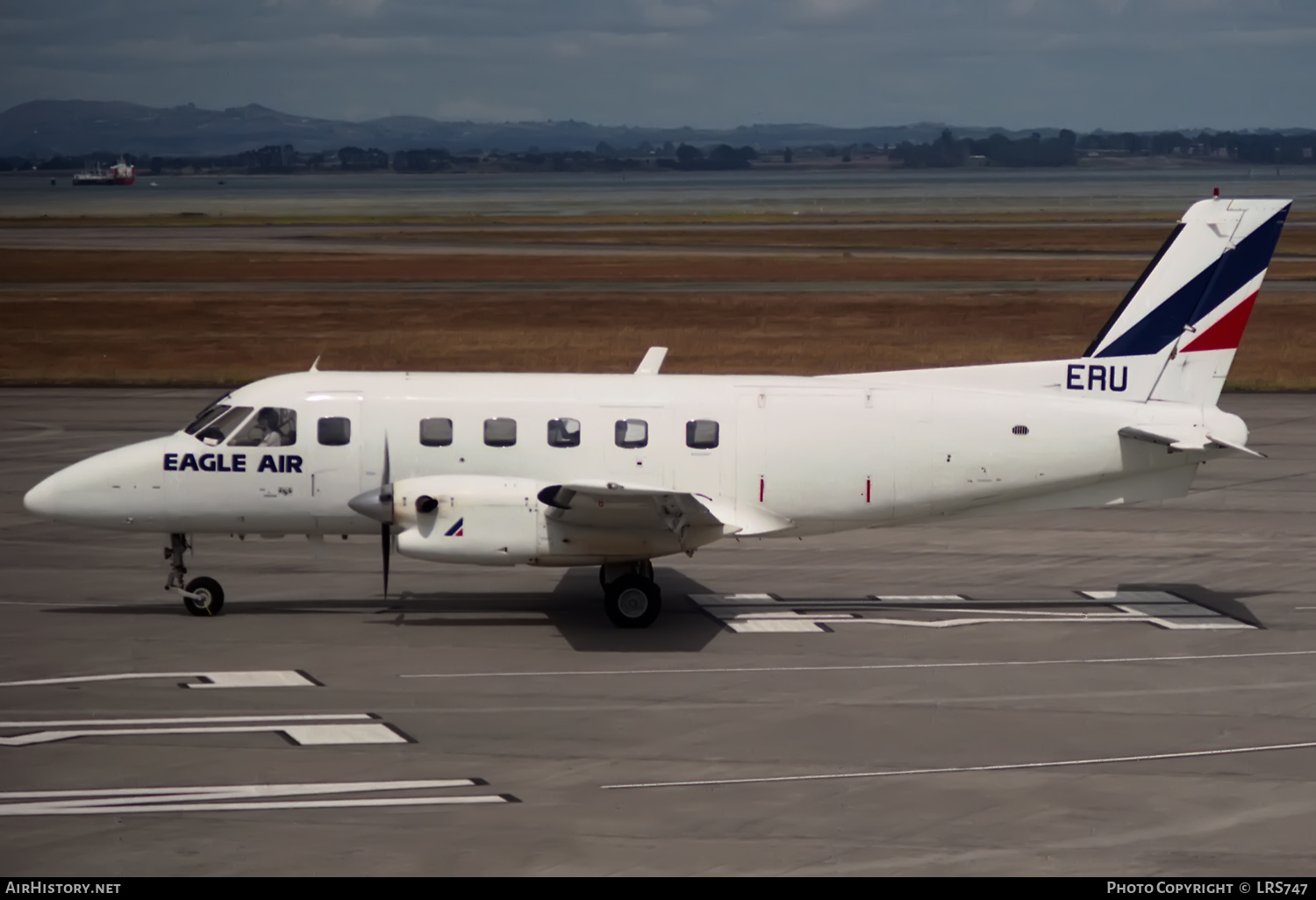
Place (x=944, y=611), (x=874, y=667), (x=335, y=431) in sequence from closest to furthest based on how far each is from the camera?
(x=874, y=667) < (x=335, y=431) < (x=944, y=611)

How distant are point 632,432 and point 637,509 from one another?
1.42 meters

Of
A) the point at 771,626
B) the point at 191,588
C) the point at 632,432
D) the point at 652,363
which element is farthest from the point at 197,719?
the point at 652,363

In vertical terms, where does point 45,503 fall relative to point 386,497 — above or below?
below

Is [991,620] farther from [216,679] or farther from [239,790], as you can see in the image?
[239,790]

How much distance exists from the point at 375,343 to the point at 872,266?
39818 millimetres

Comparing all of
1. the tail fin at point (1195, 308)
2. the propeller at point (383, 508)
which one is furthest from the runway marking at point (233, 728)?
the tail fin at point (1195, 308)

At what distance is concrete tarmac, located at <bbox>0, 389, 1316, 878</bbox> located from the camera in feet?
42.0

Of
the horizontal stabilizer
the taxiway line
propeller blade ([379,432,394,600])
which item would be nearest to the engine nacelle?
propeller blade ([379,432,394,600])

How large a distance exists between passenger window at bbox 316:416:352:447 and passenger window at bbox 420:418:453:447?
37.1 inches

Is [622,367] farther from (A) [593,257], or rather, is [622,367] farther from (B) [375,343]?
(A) [593,257]

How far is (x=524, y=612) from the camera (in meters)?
21.1

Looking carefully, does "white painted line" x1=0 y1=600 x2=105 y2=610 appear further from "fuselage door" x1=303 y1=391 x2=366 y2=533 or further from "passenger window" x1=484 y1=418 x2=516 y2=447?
"passenger window" x1=484 y1=418 x2=516 y2=447

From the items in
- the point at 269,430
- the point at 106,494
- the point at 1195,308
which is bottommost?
the point at 106,494

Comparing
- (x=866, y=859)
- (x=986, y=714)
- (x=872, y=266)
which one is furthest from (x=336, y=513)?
(x=872, y=266)
